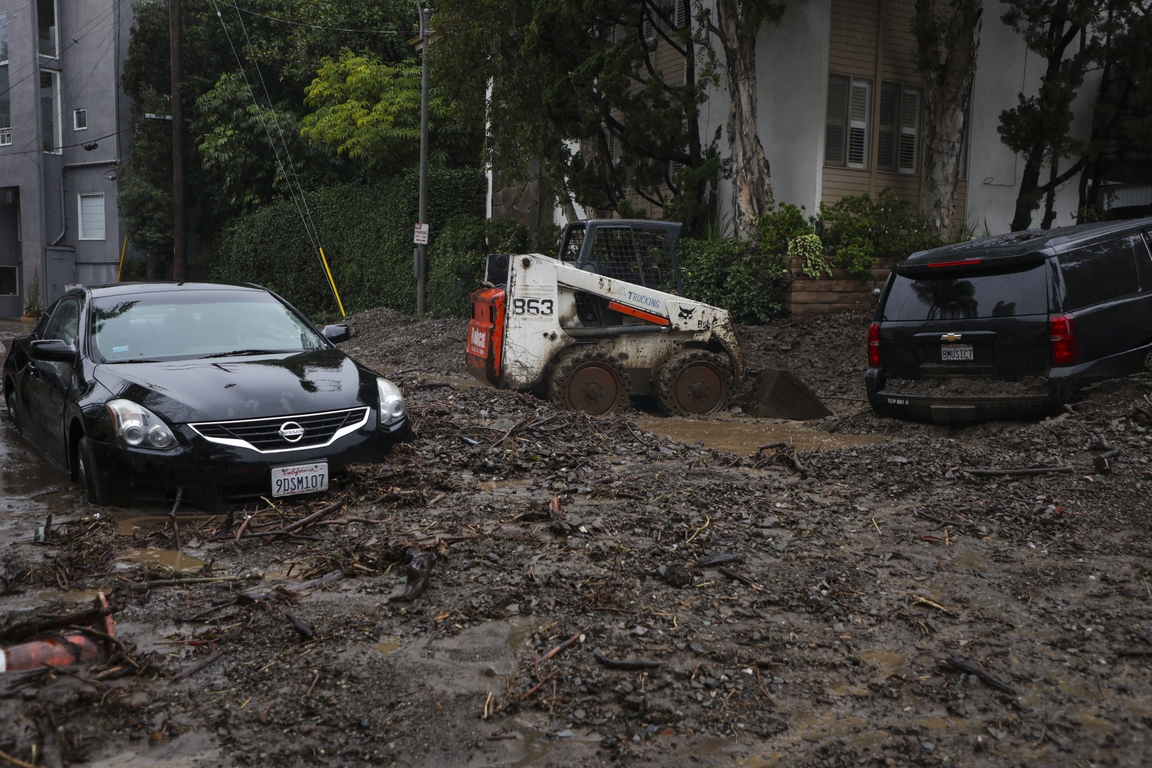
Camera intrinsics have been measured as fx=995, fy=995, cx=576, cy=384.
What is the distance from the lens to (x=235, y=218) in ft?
103

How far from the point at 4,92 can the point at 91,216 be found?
18.9 feet

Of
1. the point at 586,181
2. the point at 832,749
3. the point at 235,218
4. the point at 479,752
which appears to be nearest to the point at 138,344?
the point at 479,752

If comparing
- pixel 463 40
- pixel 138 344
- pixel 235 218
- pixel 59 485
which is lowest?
pixel 59 485

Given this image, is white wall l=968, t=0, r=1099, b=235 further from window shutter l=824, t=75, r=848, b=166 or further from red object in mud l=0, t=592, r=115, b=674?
red object in mud l=0, t=592, r=115, b=674

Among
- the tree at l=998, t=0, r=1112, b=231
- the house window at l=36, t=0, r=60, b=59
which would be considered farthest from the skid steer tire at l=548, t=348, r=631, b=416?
the house window at l=36, t=0, r=60, b=59

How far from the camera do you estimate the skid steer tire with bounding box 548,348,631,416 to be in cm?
1116

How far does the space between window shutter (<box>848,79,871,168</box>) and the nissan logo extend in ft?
47.3

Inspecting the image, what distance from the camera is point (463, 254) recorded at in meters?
22.9

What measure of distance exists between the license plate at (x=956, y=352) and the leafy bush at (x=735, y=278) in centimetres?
736

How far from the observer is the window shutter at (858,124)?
A: 18344 millimetres

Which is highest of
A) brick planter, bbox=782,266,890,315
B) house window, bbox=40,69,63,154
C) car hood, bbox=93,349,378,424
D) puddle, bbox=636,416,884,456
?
house window, bbox=40,69,63,154

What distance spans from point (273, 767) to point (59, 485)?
5177 millimetres

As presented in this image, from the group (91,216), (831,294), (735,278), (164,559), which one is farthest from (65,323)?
(91,216)

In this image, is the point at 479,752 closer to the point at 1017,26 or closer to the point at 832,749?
the point at 832,749
